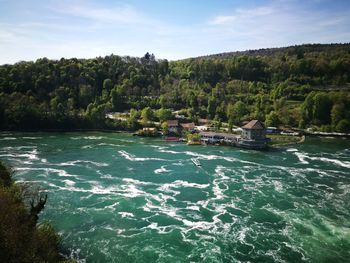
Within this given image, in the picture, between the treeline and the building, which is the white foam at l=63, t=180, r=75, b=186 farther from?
the building

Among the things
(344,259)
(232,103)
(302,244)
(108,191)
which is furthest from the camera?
(232,103)

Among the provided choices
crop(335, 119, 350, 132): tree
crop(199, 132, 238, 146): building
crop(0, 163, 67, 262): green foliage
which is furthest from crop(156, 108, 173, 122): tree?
crop(0, 163, 67, 262): green foliage

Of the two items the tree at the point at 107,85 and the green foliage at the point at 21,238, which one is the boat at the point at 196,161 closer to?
the green foliage at the point at 21,238

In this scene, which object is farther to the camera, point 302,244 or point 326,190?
point 326,190

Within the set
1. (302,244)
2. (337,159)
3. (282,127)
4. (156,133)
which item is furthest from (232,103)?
(302,244)

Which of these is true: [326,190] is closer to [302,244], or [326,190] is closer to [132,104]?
[302,244]

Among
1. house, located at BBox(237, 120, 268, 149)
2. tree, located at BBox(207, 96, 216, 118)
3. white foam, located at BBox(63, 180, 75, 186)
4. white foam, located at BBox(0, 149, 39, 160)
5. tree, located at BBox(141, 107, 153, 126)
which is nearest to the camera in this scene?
white foam, located at BBox(63, 180, 75, 186)
